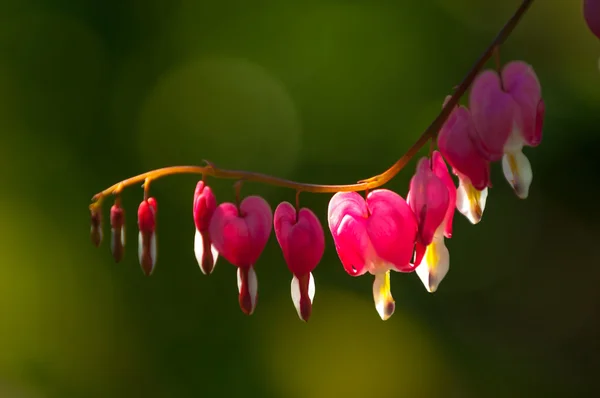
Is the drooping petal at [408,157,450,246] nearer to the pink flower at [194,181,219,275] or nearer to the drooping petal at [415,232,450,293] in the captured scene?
the drooping petal at [415,232,450,293]

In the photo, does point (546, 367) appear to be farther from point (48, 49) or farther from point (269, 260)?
point (48, 49)

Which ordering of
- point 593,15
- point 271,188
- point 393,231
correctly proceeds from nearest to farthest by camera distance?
point 593,15 → point 393,231 → point 271,188

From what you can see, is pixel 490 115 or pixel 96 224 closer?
pixel 490 115

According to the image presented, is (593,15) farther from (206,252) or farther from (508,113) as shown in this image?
(206,252)

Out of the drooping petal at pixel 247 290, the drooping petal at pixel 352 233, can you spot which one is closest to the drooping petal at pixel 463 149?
the drooping petal at pixel 352 233

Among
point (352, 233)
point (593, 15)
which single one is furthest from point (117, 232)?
point (593, 15)

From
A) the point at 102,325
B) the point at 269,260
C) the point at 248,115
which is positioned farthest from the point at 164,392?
the point at 248,115
